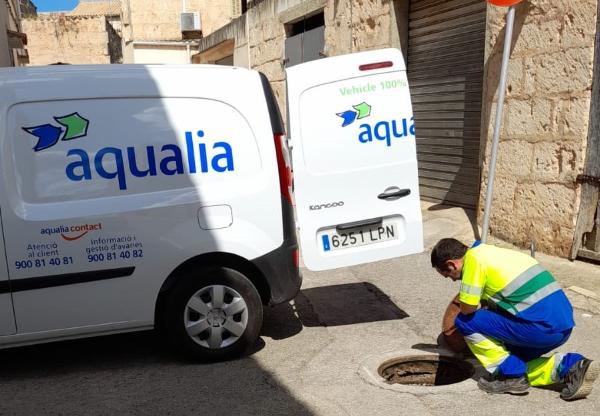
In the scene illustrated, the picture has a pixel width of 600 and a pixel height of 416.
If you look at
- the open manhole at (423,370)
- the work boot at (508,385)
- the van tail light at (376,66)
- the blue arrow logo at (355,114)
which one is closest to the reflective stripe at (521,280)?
the work boot at (508,385)

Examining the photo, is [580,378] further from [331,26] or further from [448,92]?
[331,26]

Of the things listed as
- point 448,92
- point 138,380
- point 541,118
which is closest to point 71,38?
point 448,92

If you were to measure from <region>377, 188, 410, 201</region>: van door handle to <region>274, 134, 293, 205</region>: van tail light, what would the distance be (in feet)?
2.25

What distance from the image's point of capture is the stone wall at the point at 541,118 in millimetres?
5812

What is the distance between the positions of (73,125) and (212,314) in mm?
1547

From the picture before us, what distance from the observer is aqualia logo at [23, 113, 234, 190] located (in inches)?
150

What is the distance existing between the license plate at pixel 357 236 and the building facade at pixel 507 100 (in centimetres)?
260

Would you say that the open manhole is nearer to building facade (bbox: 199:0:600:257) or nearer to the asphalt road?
the asphalt road

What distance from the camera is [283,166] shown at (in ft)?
→ 13.6

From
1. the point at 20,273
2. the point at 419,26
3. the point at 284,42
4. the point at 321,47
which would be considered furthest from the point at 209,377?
the point at 284,42

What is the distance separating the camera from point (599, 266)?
585 centimetres

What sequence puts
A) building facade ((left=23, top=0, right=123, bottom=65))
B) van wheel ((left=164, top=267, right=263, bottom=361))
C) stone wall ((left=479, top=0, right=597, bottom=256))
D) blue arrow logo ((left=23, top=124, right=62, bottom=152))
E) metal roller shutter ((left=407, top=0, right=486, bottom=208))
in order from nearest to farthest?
blue arrow logo ((left=23, top=124, right=62, bottom=152)) < van wheel ((left=164, top=267, right=263, bottom=361)) < stone wall ((left=479, top=0, right=597, bottom=256)) < metal roller shutter ((left=407, top=0, right=486, bottom=208)) < building facade ((left=23, top=0, right=123, bottom=65))

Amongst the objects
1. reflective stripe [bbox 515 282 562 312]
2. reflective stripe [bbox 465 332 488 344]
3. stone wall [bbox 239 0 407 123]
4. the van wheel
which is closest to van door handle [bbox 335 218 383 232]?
the van wheel

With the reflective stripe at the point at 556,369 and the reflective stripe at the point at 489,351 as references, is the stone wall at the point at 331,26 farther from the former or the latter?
the reflective stripe at the point at 556,369
